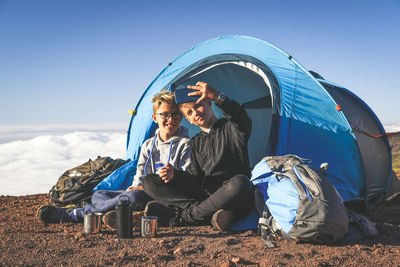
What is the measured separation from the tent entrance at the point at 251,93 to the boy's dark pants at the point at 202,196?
2.34m

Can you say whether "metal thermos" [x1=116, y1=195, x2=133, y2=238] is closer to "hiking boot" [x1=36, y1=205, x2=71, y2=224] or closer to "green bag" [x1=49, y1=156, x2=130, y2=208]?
"hiking boot" [x1=36, y1=205, x2=71, y2=224]

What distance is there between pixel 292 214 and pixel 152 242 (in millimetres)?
1200

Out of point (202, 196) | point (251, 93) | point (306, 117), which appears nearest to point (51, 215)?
point (202, 196)

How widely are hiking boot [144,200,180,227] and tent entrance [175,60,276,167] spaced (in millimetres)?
2512

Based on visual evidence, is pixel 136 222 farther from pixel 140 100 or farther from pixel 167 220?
pixel 140 100

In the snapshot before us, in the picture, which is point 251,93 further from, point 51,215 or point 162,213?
point 51,215

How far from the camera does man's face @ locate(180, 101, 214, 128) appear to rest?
12.7 feet

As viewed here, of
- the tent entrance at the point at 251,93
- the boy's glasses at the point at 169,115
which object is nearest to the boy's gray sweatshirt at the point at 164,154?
the boy's glasses at the point at 169,115

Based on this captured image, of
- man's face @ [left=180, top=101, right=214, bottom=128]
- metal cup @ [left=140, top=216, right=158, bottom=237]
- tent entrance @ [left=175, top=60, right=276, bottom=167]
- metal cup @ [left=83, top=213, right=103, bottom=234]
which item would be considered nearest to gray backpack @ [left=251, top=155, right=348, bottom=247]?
man's face @ [left=180, top=101, right=214, bottom=128]

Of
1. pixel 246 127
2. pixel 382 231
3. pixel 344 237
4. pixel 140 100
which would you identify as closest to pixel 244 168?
pixel 246 127

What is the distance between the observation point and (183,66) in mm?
5719

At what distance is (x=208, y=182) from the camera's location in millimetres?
3902

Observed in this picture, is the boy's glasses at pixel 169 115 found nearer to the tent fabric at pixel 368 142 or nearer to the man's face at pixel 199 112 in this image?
the man's face at pixel 199 112

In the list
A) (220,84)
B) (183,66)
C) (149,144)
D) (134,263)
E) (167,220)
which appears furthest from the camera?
(220,84)
